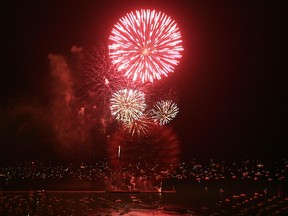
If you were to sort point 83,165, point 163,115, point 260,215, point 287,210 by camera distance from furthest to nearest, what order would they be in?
1. point 83,165
2. point 163,115
3. point 287,210
4. point 260,215

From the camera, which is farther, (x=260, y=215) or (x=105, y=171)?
(x=105, y=171)

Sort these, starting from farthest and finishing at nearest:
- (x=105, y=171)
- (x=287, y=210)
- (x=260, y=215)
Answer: (x=105, y=171) < (x=287, y=210) < (x=260, y=215)

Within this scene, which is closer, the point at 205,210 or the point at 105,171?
the point at 205,210

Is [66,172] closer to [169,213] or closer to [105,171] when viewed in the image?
[105,171]

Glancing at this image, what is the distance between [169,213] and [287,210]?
7.01m

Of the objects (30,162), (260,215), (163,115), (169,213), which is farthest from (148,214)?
(30,162)

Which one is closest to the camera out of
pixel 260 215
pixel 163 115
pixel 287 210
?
pixel 260 215

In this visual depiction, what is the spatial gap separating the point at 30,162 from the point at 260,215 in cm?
6730

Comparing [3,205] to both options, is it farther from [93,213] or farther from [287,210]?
[287,210]

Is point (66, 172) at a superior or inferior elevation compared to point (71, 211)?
superior

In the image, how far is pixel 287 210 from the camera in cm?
2727

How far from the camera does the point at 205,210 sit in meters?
27.7

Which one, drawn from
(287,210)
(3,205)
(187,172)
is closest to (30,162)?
(187,172)

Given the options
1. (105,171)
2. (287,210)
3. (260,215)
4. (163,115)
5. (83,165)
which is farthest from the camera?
(83,165)
